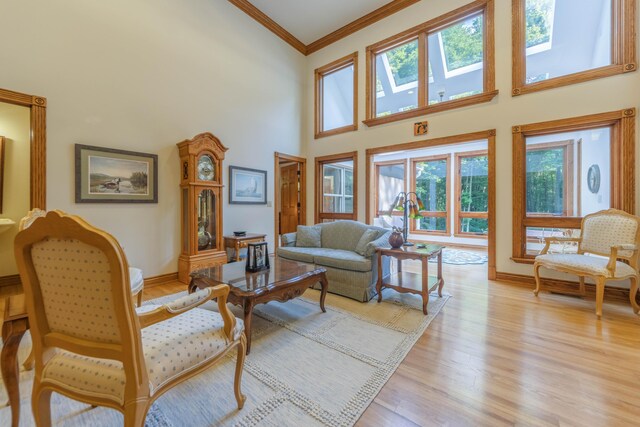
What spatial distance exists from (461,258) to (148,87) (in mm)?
6307

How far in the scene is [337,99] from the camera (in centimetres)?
604

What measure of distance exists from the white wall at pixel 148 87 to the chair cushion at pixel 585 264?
14.3ft

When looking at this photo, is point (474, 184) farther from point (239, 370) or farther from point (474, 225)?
point (239, 370)

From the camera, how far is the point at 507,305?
9.78 feet

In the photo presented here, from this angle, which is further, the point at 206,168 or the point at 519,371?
the point at 206,168

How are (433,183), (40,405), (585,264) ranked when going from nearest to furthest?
(40,405) → (585,264) → (433,183)

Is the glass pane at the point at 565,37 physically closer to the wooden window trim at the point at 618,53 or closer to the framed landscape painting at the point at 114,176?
the wooden window trim at the point at 618,53

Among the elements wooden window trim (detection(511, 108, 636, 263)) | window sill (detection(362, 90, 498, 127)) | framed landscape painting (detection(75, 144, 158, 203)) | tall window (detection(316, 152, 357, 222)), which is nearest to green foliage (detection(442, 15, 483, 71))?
window sill (detection(362, 90, 498, 127))

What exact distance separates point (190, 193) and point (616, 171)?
18.1ft

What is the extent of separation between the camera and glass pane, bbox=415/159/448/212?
7.45 meters

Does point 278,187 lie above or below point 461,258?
above

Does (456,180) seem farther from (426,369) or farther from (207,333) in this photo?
(207,333)

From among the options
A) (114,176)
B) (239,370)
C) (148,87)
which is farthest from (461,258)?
(148,87)

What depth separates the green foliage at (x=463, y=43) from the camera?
14.0 feet
